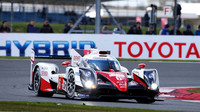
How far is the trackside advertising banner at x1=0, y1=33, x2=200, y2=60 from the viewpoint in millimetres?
26031

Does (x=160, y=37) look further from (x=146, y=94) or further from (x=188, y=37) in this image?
(x=146, y=94)

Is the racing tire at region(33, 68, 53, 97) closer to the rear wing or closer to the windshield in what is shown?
the rear wing

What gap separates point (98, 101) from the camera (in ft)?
39.7

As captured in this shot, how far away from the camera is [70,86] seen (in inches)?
477

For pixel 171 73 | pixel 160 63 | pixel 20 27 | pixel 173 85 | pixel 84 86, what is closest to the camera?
pixel 84 86

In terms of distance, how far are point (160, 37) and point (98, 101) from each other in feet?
48.9

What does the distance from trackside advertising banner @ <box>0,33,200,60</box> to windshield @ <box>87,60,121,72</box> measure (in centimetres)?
1348

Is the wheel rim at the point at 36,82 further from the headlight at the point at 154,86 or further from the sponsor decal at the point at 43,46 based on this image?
the sponsor decal at the point at 43,46

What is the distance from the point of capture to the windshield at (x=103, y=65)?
12438mm

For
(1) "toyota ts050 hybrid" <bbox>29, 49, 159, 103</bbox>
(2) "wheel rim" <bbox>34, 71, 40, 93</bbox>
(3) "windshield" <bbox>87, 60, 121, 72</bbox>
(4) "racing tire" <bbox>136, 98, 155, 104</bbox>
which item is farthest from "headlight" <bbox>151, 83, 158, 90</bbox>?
(2) "wheel rim" <bbox>34, 71, 40, 93</bbox>

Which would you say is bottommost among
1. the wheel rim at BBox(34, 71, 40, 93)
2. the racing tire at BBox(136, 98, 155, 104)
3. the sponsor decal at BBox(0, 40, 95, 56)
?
the racing tire at BBox(136, 98, 155, 104)

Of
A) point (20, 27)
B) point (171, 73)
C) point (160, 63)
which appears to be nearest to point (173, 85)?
point (171, 73)

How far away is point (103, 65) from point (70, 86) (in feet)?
3.18

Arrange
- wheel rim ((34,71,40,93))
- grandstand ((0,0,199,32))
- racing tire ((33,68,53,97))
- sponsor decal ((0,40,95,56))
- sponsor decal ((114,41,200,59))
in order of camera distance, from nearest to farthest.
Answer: racing tire ((33,68,53,97)) < wheel rim ((34,71,40,93)) < sponsor decal ((0,40,95,56)) < sponsor decal ((114,41,200,59)) < grandstand ((0,0,199,32))
